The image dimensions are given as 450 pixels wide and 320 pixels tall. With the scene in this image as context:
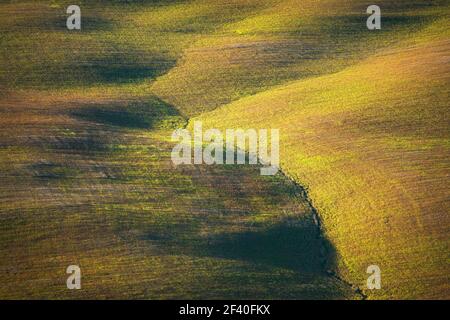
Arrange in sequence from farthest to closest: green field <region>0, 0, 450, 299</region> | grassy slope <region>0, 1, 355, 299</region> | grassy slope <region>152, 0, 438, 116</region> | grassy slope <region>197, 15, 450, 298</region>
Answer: grassy slope <region>152, 0, 438, 116</region>
grassy slope <region>197, 15, 450, 298</region>
green field <region>0, 0, 450, 299</region>
grassy slope <region>0, 1, 355, 299</region>

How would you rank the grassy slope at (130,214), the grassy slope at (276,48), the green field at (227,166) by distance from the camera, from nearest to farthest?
the grassy slope at (130,214) → the green field at (227,166) → the grassy slope at (276,48)

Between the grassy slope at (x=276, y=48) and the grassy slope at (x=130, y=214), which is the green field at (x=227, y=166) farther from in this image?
the grassy slope at (x=276, y=48)

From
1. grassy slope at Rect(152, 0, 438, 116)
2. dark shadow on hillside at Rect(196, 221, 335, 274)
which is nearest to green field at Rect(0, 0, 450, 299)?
dark shadow on hillside at Rect(196, 221, 335, 274)

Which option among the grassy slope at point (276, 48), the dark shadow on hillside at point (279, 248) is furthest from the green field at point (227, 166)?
the grassy slope at point (276, 48)

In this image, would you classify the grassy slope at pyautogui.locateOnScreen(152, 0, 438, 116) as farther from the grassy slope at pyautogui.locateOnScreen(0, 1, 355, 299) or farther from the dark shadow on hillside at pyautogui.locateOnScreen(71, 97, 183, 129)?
the grassy slope at pyautogui.locateOnScreen(0, 1, 355, 299)

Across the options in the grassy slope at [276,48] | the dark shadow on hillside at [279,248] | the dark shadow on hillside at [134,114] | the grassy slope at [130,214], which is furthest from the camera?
the grassy slope at [276,48]
